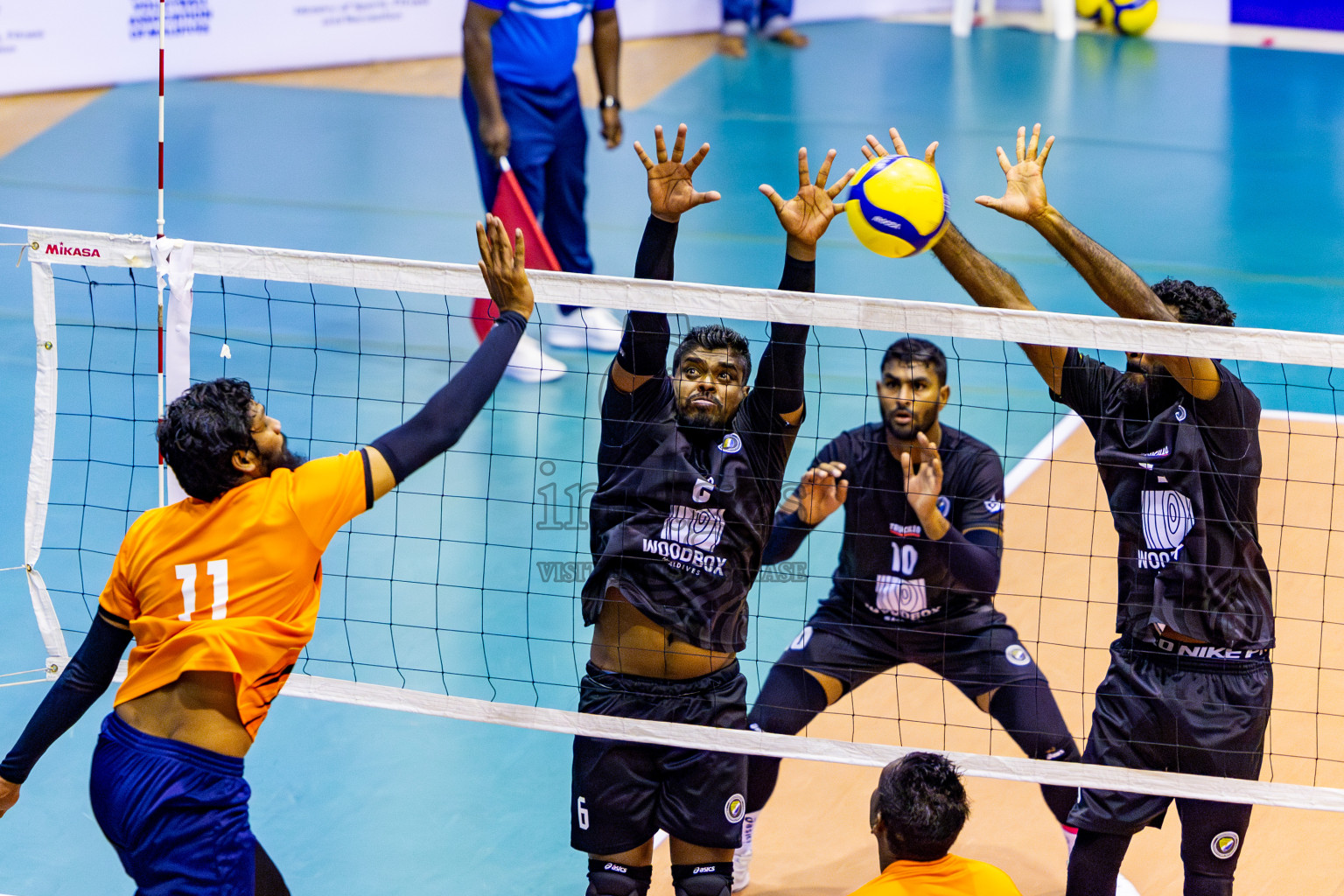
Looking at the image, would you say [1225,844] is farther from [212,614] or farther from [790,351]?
[212,614]

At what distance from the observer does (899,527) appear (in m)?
4.36

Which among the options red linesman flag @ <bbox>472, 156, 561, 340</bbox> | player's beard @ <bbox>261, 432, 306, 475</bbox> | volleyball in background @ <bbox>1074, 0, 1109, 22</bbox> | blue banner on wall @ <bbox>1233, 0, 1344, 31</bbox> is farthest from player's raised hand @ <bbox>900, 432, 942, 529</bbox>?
blue banner on wall @ <bbox>1233, 0, 1344, 31</bbox>

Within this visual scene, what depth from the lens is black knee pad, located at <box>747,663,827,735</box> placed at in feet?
13.9

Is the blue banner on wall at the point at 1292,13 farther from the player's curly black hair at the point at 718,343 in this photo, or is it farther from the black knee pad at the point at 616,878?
the black knee pad at the point at 616,878

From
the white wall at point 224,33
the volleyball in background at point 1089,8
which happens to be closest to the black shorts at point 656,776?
the white wall at point 224,33

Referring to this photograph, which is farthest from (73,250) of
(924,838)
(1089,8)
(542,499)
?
(1089,8)

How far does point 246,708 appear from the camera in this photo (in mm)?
3209

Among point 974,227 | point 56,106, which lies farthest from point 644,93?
point 56,106

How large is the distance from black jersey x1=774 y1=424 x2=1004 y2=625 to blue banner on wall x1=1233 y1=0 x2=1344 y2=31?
1367 centimetres

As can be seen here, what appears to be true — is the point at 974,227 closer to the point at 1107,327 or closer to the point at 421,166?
the point at 421,166

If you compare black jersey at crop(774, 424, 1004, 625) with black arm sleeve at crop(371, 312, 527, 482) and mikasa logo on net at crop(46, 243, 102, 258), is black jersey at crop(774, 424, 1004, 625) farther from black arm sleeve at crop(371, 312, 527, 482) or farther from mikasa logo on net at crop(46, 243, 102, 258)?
mikasa logo on net at crop(46, 243, 102, 258)

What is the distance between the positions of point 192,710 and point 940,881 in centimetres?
177

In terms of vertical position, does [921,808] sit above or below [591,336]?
below

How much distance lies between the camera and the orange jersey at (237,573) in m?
3.17
